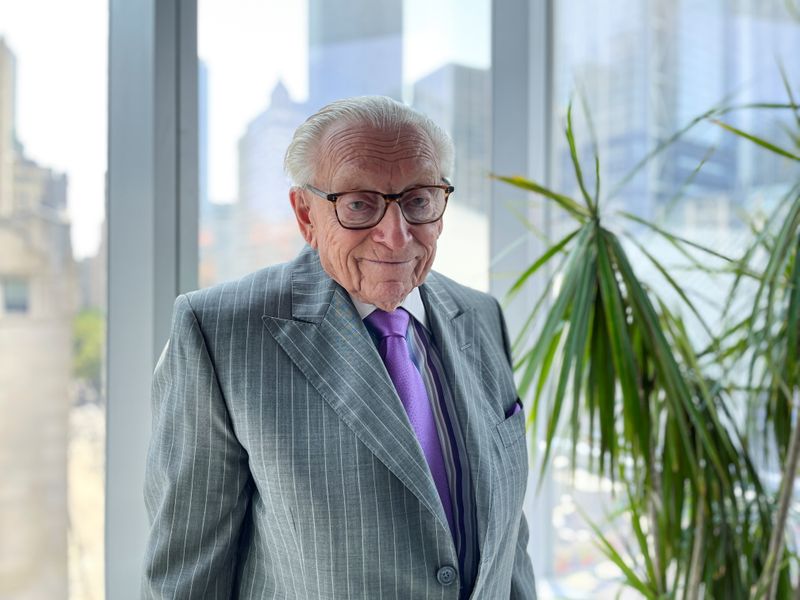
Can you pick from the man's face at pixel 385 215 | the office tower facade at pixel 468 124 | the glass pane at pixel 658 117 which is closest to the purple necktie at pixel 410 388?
the man's face at pixel 385 215

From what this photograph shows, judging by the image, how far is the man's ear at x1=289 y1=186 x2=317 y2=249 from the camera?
1.06 meters

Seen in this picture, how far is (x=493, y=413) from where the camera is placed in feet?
4.09

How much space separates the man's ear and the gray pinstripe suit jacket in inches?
3.8

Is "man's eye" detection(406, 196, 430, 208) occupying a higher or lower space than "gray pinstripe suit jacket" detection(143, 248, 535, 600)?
higher

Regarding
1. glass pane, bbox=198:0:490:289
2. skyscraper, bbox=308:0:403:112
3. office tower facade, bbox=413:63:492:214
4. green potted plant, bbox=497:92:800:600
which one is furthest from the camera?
office tower facade, bbox=413:63:492:214

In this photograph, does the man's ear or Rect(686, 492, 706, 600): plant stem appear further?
Rect(686, 492, 706, 600): plant stem

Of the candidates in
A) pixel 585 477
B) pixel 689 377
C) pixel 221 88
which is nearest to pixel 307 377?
pixel 221 88

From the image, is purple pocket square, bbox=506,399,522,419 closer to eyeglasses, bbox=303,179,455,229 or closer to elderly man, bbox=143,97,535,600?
elderly man, bbox=143,97,535,600

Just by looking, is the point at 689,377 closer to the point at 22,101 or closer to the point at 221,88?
the point at 221,88

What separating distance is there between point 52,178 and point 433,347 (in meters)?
0.83

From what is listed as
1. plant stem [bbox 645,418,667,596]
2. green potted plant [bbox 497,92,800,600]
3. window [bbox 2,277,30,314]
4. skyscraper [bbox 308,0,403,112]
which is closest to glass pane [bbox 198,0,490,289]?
skyscraper [bbox 308,0,403,112]

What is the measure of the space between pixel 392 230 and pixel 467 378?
13.7 inches

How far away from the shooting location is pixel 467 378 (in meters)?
1.23

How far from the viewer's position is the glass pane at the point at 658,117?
262cm
